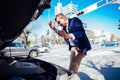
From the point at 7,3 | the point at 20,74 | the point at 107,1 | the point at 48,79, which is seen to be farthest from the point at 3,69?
Answer: the point at 107,1

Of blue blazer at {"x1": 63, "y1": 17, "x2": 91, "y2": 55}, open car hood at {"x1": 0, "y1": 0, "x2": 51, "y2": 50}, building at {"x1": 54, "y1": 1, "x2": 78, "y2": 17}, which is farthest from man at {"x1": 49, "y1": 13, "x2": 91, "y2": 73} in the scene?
building at {"x1": 54, "y1": 1, "x2": 78, "y2": 17}

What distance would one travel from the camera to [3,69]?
2719mm

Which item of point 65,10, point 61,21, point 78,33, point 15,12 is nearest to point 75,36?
point 78,33

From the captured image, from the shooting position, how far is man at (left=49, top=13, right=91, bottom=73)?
4.29 meters

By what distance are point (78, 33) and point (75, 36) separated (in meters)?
0.10

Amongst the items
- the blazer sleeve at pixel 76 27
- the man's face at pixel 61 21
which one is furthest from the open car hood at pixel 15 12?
the blazer sleeve at pixel 76 27

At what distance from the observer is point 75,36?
439 cm

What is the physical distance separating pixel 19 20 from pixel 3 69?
Result: 0.70m

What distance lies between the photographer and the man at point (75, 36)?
4.29 m

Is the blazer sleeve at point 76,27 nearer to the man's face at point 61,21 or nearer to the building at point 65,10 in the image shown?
the man's face at point 61,21

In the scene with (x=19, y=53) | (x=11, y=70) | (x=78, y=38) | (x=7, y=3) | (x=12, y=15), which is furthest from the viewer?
(x=19, y=53)

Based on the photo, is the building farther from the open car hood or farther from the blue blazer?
the open car hood

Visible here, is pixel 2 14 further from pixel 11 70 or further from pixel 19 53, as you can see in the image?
pixel 19 53

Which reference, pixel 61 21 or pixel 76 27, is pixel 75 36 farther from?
pixel 61 21
